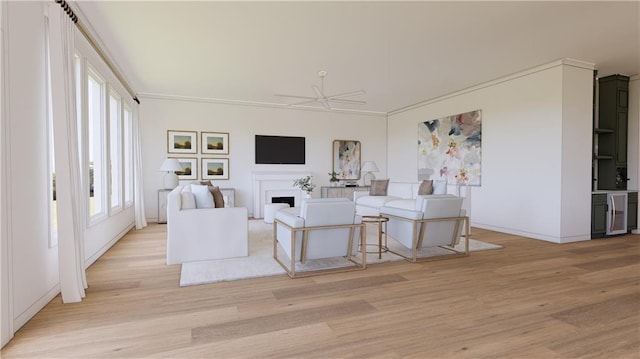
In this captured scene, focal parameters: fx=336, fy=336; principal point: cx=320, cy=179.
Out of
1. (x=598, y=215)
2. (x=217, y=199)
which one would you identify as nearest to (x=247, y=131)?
(x=217, y=199)

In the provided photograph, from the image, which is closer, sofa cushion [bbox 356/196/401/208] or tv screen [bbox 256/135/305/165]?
sofa cushion [bbox 356/196/401/208]

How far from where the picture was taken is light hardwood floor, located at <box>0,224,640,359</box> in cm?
211

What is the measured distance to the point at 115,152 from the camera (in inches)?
228

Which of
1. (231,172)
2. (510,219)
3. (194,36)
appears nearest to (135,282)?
(194,36)

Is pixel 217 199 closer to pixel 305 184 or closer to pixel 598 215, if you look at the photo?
pixel 305 184

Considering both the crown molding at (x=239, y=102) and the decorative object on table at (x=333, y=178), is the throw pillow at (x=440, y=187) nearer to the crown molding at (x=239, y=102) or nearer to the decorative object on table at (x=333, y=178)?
the decorative object on table at (x=333, y=178)

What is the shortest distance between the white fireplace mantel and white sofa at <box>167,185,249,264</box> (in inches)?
148

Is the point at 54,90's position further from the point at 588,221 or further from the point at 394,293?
the point at 588,221

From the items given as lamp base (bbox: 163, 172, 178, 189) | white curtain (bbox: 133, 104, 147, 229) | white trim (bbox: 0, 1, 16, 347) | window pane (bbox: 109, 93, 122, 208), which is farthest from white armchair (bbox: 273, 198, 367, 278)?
lamp base (bbox: 163, 172, 178, 189)

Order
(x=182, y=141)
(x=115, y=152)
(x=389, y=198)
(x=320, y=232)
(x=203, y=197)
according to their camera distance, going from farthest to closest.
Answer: (x=182, y=141) < (x=389, y=198) < (x=115, y=152) < (x=203, y=197) < (x=320, y=232)

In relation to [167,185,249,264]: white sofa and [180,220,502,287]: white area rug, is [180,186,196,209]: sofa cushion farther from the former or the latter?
[180,220,502,287]: white area rug

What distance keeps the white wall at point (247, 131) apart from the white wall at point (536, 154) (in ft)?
10.3

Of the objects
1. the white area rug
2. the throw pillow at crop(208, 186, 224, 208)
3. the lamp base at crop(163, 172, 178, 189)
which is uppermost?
the lamp base at crop(163, 172, 178, 189)

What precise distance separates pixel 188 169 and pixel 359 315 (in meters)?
6.19
